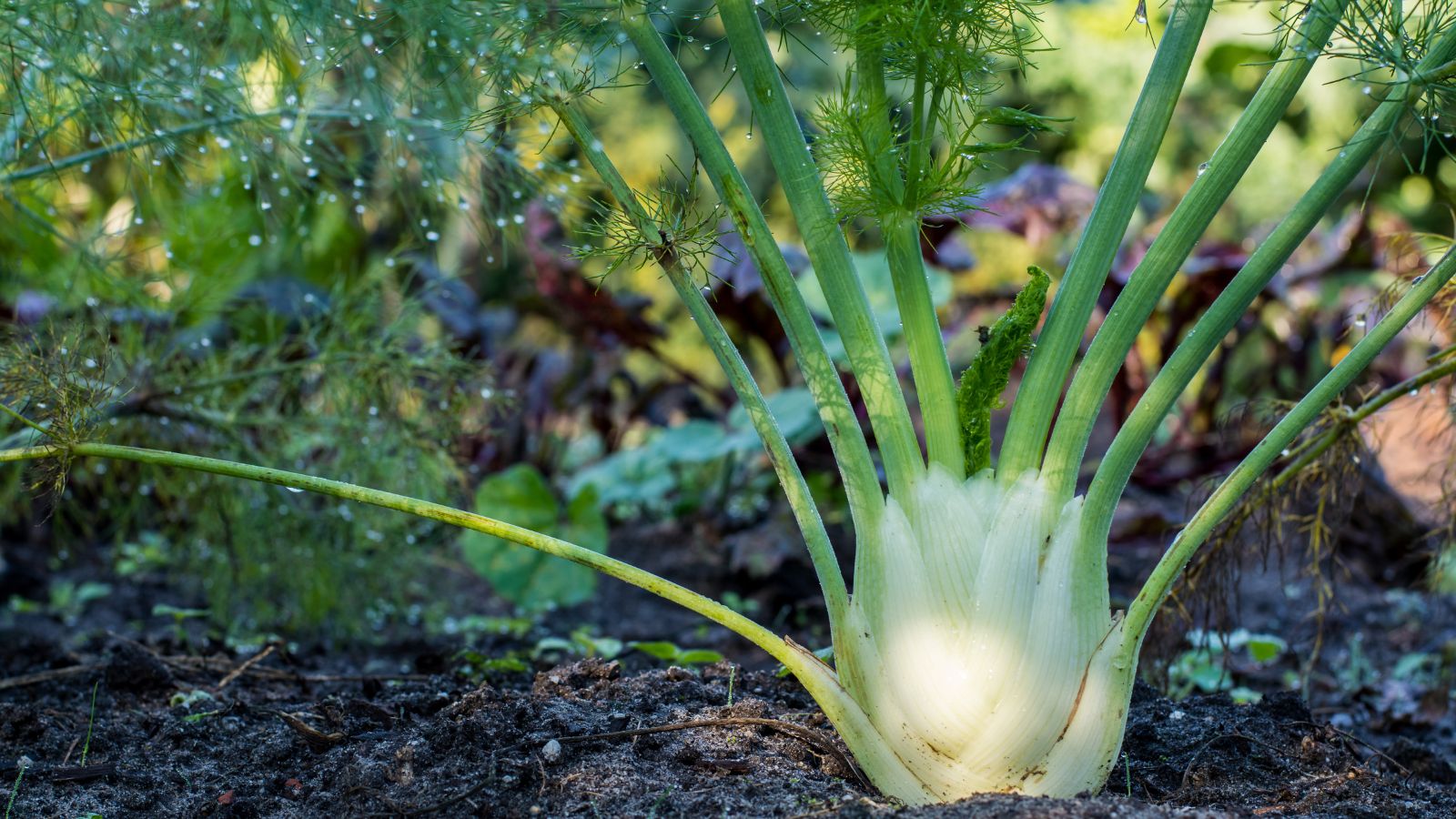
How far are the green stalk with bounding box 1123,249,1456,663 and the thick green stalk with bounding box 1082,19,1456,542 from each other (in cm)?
8

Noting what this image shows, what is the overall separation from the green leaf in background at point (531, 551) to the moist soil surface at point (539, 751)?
31.4 inches

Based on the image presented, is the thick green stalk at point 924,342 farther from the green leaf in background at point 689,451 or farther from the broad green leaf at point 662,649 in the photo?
the green leaf in background at point 689,451

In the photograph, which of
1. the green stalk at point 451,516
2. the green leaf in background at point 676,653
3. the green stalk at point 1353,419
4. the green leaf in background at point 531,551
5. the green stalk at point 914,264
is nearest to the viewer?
the green stalk at point 451,516

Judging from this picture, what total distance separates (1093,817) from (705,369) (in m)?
4.79

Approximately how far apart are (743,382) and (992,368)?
296mm

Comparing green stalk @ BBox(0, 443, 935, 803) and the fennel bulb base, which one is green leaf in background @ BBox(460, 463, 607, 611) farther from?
the fennel bulb base

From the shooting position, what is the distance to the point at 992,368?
1.30 m

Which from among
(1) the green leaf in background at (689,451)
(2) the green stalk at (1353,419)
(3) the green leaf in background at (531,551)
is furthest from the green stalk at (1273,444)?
(3) the green leaf in background at (531,551)

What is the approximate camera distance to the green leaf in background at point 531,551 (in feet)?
9.39

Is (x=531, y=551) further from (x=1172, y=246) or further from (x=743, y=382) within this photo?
(x=1172, y=246)

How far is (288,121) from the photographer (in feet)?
6.90

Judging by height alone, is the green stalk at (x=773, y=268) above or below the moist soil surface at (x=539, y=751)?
above

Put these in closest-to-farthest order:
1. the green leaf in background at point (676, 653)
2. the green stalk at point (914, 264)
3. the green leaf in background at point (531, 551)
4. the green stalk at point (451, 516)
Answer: the green stalk at point (451, 516) < the green stalk at point (914, 264) < the green leaf in background at point (676, 653) < the green leaf in background at point (531, 551)

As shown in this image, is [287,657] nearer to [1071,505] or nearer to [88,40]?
[88,40]
